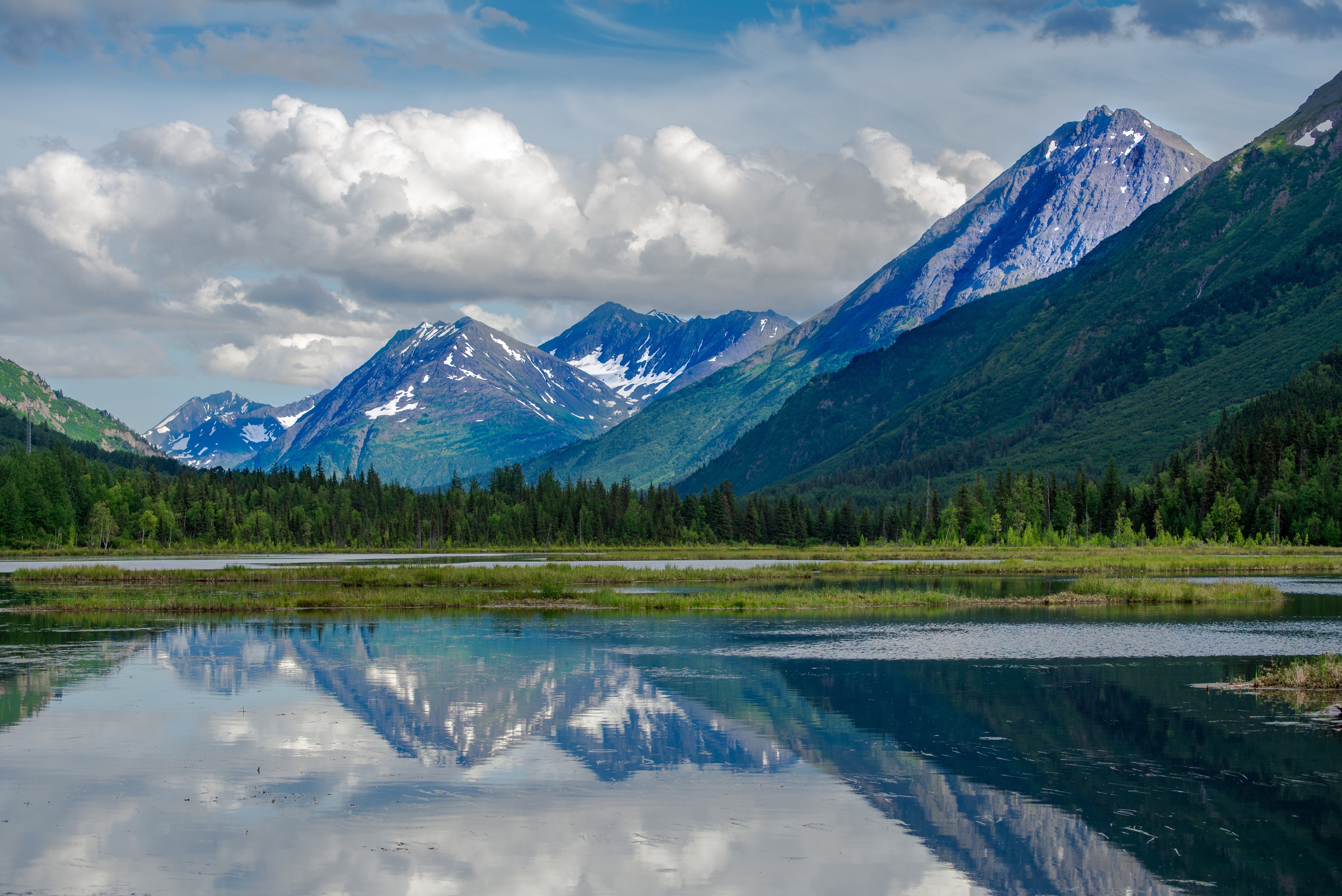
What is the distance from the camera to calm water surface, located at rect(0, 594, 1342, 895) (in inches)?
885

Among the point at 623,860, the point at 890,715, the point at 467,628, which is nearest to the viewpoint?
the point at 623,860

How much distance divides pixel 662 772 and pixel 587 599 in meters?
57.6

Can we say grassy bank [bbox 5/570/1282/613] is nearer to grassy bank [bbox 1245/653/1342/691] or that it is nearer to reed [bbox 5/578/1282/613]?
reed [bbox 5/578/1282/613]

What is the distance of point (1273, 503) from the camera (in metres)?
177

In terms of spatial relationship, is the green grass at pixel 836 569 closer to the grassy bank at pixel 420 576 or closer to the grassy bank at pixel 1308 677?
the grassy bank at pixel 420 576

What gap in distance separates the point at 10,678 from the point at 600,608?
140ft

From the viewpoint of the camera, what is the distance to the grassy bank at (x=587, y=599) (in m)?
79.8

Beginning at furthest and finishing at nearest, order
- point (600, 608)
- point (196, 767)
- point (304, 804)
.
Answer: point (600, 608) → point (196, 767) → point (304, 804)

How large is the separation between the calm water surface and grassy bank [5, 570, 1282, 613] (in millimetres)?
24440

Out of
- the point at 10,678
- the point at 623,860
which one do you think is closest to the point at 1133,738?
the point at 623,860

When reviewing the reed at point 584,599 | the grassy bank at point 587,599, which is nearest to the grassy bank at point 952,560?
the reed at point 584,599

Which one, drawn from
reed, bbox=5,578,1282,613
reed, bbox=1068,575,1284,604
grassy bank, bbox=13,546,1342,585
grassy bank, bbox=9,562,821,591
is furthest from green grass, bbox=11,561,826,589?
reed, bbox=1068,575,1284,604

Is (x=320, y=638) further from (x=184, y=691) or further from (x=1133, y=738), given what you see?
(x=1133, y=738)

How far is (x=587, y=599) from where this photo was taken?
8781 centimetres
